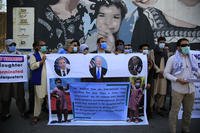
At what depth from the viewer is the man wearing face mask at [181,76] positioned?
7691 millimetres

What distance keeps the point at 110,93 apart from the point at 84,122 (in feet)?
2.89

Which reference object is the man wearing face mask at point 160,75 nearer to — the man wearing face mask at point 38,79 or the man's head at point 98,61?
the man's head at point 98,61

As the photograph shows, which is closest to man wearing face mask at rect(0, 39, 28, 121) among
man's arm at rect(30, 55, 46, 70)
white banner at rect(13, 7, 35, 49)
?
man's arm at rect(30, 55, 46, 70)

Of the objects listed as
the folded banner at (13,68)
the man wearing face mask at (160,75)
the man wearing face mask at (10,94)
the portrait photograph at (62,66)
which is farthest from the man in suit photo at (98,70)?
the man wearing face mask at (10,94)

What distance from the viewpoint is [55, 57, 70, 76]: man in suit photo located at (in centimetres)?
909

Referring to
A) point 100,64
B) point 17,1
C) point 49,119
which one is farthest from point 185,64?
point 17,1

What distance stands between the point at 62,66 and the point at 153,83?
236 cm

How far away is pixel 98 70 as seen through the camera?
905 cm

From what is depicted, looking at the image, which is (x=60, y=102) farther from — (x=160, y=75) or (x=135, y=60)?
(x=160, y=75)


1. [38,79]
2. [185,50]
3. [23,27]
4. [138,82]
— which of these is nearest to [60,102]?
[38,79]

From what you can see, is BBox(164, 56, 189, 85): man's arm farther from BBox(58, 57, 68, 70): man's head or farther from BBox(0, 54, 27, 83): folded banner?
BBox(0, 54, 27, 83): folded banner

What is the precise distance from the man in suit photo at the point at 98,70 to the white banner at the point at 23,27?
191 inches

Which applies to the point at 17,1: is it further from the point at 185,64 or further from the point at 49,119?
the point at 185,64

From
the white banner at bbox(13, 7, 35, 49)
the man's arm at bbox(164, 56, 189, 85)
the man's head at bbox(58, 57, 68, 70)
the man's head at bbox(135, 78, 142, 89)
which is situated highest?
the white banner at bbox(13, 7, 35, 49)
